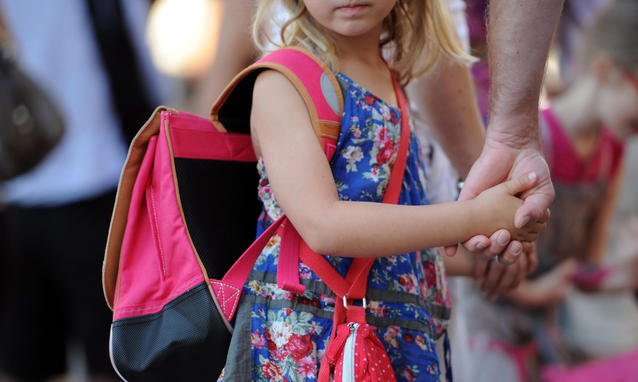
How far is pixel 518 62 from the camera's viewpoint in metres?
2.45

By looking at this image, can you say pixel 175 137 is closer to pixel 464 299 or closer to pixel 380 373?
pixel 380 373

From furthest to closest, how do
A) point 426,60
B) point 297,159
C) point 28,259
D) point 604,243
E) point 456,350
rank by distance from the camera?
point 604,243 → point 28,259 → point 456,350 → point 426,60 → point 297,159

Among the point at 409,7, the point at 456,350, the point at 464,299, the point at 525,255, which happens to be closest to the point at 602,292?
the point at 464,299

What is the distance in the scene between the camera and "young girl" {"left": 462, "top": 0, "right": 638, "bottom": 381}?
4.41 m

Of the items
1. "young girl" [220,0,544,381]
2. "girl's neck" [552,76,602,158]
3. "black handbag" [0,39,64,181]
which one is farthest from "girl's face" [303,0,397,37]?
"girl's neck" [552,76,602,158]

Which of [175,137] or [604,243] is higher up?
[175,137]

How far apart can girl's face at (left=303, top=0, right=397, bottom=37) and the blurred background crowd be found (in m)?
1.37

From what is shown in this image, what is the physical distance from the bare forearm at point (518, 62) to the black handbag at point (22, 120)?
206 centimetres

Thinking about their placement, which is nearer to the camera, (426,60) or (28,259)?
(426,60)

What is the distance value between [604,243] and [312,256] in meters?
3.07

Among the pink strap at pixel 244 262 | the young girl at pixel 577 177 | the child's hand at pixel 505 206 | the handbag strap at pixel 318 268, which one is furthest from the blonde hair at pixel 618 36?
the pink strap at pixel 244 262

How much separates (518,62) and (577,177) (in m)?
2.13

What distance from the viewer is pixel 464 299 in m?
4.40

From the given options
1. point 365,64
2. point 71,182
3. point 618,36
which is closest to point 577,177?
point 618,36
